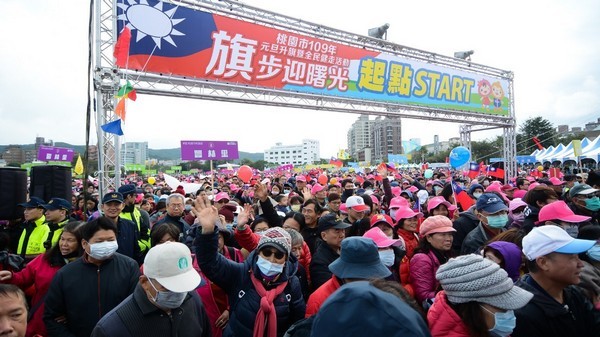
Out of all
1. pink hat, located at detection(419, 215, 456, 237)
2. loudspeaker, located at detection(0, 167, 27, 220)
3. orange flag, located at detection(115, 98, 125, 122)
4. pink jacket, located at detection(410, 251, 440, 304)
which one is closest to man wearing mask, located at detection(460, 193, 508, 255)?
pink hat, located at detection(419, 215, 456, 237)

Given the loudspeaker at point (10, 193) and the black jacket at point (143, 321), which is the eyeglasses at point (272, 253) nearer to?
the black jacket at point (143, 321)

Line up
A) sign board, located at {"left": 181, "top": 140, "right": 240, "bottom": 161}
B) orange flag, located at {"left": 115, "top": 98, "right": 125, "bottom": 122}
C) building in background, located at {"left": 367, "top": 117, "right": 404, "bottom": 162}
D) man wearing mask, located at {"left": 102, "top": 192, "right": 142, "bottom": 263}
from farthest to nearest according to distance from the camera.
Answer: building in background, located at {"left": 367, "top": 117, "right": 404, "bottom": 162} < sign board, located at {"left": 181, "top": 140, "right": 240, "bottom": 161} < orange flag, located at {"left": 115, "top": 98, "right": 125, "bottom": 122} < man wearing mask, located at {"left": 102, "top": 192, "right": 142, "bottom": 263}

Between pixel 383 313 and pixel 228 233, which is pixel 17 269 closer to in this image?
pixel 228 233

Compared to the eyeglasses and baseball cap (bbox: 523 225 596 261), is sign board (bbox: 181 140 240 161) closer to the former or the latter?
the eyeglasses

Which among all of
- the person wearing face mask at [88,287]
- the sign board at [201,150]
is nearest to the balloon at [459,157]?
the sign board at [201,150]

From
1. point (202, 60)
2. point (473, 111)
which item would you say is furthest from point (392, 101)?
point (202, 60)

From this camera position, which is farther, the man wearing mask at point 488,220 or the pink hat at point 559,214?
the man wearing mask at point 488,220

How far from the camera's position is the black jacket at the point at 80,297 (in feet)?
7.88

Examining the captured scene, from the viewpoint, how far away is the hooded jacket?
236 cm

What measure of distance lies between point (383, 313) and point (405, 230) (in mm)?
3500

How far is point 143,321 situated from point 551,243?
244 centimetres

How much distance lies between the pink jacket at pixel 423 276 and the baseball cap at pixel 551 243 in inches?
33.8

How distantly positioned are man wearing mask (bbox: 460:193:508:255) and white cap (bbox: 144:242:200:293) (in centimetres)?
297

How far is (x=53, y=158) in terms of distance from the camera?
16.4m
